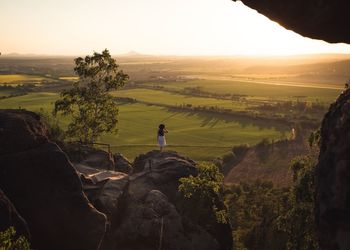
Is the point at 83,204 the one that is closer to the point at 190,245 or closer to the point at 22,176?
the point at 22,176

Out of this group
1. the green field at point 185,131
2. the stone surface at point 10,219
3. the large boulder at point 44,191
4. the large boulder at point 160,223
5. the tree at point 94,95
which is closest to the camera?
the stone surface at point 10,219

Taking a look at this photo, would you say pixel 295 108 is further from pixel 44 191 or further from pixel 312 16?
pixel 44 191

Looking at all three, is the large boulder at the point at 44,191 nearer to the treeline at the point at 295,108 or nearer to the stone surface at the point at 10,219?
the stone surface at the point at 10,219

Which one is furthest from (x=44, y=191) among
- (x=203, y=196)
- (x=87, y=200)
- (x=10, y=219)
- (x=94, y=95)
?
(x=94, y=95)

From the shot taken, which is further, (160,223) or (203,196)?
(203,196)

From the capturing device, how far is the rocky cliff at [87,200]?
72.3 ft

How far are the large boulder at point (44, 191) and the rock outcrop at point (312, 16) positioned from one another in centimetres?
1354

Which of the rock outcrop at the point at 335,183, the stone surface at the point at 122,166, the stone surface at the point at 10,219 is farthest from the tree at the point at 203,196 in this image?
the rock outcrop at the point at 335,183

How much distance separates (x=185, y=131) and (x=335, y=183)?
9459 centimetres

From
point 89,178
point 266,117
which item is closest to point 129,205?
point 89,178

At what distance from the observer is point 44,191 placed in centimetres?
2241

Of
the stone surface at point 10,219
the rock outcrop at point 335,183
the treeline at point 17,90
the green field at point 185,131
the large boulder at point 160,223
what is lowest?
the green field at point 185,131

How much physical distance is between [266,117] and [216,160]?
166ft

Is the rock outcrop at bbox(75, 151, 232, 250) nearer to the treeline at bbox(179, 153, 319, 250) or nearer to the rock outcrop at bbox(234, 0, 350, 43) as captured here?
the treeline at bbox(179, 153, 319, 250)
